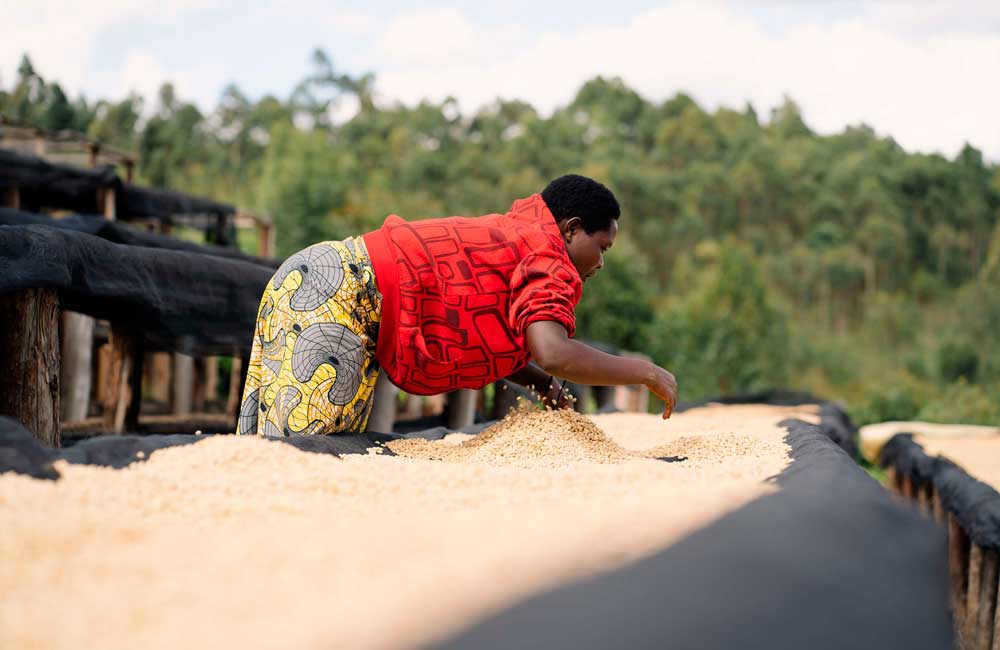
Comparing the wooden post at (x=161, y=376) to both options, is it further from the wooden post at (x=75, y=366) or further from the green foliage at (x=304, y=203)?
the green foliage at (x=304, y=203)

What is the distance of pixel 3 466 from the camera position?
1.43m

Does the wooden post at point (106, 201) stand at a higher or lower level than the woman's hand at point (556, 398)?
higher

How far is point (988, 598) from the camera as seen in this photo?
3781 millimetres

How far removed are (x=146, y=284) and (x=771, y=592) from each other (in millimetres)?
2816

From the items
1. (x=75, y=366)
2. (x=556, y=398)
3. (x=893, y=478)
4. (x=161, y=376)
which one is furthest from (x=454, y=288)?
(x=893, y=478)

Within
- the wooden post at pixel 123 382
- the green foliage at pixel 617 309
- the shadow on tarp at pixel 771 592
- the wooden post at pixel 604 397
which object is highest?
the shadow on tarp at pixel 771 592

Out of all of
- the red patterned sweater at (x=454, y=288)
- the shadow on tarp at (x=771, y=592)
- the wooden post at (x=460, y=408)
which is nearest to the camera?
the shadow on tarp at (x=771, y=592)

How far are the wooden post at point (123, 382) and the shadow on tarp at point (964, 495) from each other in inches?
146

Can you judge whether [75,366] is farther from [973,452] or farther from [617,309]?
[617,309]

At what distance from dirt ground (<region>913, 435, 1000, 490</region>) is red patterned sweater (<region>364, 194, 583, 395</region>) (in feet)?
15.4

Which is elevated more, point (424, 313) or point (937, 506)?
point (424, 313)

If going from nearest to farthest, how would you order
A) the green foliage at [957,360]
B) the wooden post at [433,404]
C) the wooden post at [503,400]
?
the wooden post at [503,400], the wooden post at [433,404], the green foliage at [957,360]

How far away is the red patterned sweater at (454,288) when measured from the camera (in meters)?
2.50

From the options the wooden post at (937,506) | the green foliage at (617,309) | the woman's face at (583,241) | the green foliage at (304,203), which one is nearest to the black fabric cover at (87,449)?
the woman's face at (583,241)
